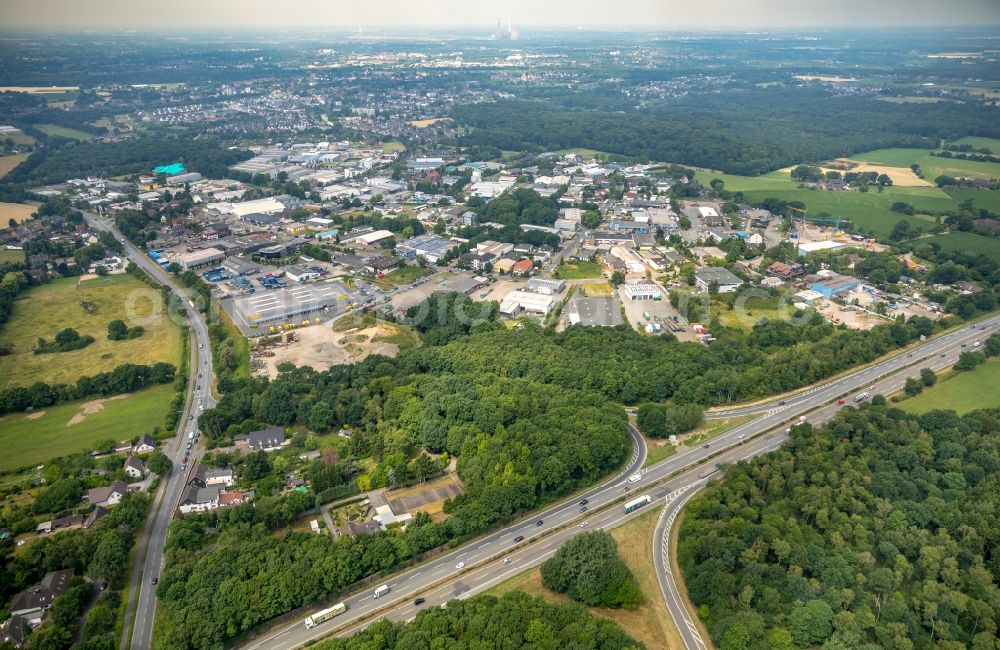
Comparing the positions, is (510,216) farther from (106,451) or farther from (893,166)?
(893,166)

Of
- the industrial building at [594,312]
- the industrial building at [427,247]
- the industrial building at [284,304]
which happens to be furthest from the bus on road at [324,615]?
the industrial building at [427,247]

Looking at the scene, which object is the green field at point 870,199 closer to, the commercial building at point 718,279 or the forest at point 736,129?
the forest at point 736,129

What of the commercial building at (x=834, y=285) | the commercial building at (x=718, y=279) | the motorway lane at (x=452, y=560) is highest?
the commercial building at (x=718, y=279)

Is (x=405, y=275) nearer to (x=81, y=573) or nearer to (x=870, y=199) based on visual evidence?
(x=81, y=573)

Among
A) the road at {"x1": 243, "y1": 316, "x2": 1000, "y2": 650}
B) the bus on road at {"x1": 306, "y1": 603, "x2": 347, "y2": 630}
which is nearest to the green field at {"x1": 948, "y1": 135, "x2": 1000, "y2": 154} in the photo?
the road at {"x1": 243, "y1": 316, "x2": 1000, "y2": 650}

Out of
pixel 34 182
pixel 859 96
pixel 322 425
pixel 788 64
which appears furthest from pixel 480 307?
pixel 788 64

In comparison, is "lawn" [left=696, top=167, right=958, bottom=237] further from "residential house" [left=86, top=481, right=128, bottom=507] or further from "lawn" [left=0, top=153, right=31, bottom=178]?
"lawn" [left=0, top=153, right=31, bottom=178]

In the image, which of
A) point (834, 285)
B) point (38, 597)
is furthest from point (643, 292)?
point (38, 597)
